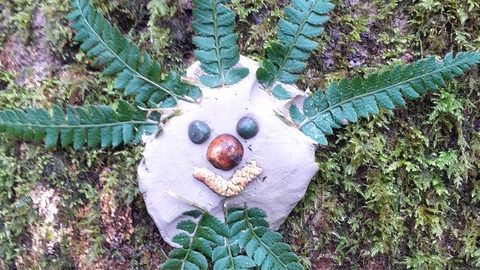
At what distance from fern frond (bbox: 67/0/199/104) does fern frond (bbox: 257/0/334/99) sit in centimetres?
54

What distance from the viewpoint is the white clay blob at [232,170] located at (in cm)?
271

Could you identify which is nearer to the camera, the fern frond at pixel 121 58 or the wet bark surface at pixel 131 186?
the fern frond at pixel 121 58

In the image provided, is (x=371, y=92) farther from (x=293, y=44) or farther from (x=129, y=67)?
(x=129, y=67)

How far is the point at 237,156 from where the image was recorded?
2.66m

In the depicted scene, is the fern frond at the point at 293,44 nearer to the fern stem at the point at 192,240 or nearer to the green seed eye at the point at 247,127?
the green seed eye at the point at 247,127

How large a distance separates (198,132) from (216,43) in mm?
575

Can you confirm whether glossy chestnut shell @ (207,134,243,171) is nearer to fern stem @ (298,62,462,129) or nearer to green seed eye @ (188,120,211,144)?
green seed eye @ (188,120,211,144)

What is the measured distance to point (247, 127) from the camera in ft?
8.71

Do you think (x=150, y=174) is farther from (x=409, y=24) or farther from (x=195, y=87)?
(x=409, y=24)

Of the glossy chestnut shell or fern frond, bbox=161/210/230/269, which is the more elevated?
the glossy chestnut shell

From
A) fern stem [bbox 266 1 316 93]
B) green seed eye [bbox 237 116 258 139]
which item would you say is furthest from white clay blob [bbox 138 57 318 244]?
fern stem [bbox 266 1 316 93]

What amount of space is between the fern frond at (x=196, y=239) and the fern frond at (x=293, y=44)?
91cm

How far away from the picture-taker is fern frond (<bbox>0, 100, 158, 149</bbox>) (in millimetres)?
2689

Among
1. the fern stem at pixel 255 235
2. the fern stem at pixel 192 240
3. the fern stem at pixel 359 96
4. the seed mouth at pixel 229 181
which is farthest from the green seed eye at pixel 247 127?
the fern stem at pixel 192 240
